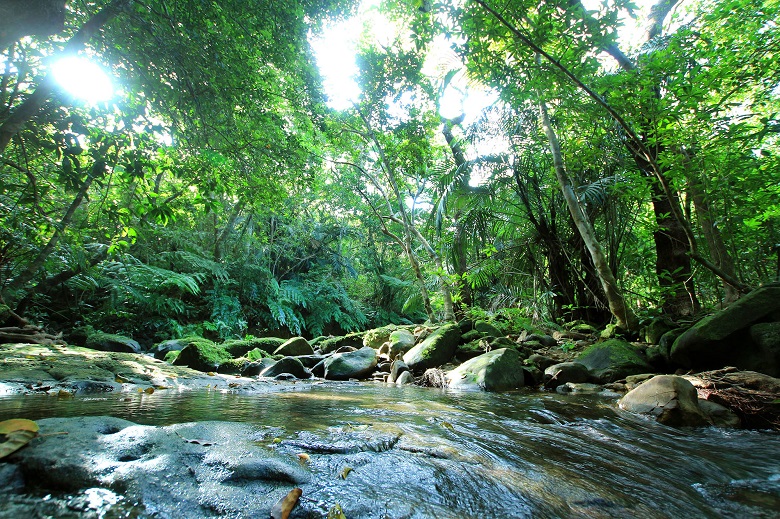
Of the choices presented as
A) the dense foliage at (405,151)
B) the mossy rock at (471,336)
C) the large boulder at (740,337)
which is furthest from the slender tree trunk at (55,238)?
the mossy rock at (471,336)

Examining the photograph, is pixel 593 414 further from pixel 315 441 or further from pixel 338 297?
pixel 338 297

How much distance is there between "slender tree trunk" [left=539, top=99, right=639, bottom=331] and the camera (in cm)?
587

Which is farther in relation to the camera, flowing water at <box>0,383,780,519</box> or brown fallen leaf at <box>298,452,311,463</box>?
brown fallen leaf at <box>298,452,311,463</box>

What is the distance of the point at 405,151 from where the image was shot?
5.89 meters

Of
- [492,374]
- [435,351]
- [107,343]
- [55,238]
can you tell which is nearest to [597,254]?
[492,374]

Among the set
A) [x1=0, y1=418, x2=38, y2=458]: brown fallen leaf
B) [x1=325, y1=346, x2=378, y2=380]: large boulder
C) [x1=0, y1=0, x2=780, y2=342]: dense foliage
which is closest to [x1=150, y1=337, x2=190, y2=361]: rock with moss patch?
[x1=0, y1=0, x2=780, y2=342]: dense foliage

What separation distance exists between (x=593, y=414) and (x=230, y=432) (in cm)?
311

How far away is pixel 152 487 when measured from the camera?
1.24 m

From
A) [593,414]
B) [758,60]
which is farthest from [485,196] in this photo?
[593,414]

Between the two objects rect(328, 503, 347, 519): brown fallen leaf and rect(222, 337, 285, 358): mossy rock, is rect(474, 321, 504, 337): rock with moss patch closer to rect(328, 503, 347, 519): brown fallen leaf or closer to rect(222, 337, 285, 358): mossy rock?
rect(222, 337, 285, 358): mossy rock

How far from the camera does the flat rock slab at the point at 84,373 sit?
365cm

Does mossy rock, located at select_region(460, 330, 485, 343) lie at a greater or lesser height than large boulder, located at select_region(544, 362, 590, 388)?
greater

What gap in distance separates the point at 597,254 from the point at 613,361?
5.88ft

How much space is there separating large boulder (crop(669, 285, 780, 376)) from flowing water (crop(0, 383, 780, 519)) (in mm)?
1345
